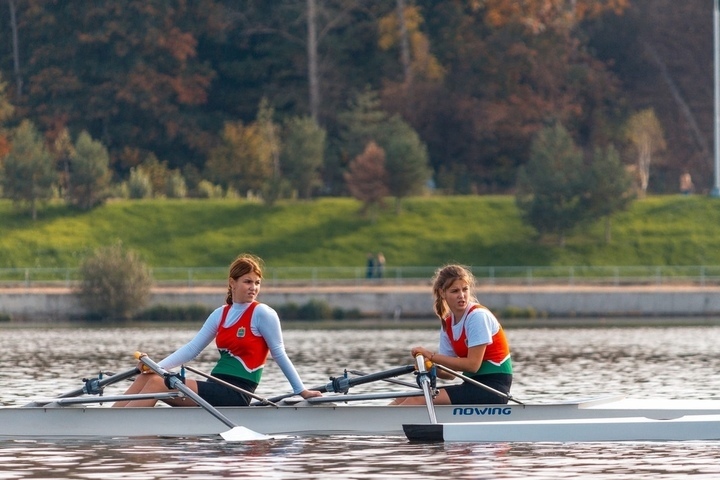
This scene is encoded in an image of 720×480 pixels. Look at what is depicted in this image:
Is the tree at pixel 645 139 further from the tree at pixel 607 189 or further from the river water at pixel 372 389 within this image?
the river water at pixel 372 389

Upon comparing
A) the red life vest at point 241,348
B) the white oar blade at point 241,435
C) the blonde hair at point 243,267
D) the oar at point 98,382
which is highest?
the blonde hair at point 243,267

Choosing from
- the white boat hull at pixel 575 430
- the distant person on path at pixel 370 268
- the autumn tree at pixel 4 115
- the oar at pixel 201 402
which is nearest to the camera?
the white boat hull at pixel 575 430

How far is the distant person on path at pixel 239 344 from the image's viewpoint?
64.2 ft

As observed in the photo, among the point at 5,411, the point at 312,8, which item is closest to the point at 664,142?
the point at 312,8

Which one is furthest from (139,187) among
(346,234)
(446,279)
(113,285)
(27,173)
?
(446,279)

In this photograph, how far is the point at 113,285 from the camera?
5806 cm

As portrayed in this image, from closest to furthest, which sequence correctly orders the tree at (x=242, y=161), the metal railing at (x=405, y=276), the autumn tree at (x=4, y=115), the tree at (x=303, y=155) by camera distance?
the metal railing at (x=405, y=276) < the tree at (x=303, y=155) < the tree at (x=242, y=161) < the autumn tree at (x=4, y=115)

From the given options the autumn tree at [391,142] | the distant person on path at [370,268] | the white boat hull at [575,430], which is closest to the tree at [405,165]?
the autumn tree at [391,142]

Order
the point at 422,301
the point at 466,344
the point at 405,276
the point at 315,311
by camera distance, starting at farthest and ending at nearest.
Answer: the point at 405,276
the point at 422,301
the point at 315,311
the point at 466,344

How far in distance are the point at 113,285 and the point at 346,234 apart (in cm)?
1726

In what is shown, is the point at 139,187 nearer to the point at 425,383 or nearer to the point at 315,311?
the point at 315,311

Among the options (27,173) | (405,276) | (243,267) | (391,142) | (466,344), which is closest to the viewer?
(243,267)

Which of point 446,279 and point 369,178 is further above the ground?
point 369,178

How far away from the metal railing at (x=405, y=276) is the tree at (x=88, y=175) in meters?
8.31
